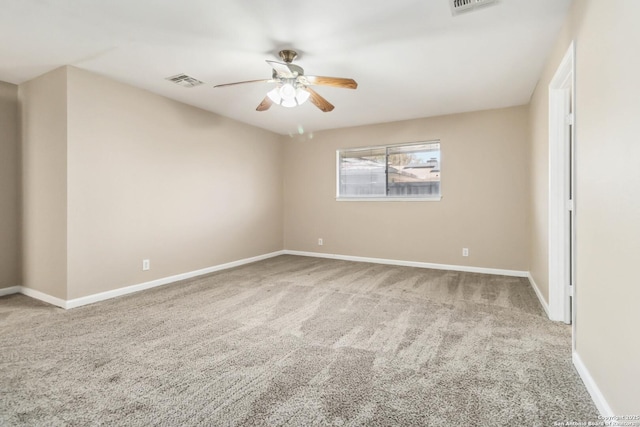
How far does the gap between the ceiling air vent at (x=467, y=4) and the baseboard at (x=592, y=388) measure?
236 cm

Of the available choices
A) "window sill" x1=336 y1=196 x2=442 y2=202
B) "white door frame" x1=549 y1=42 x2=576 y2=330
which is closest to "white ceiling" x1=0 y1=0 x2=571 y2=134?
"white door frame" x1=549 y1=42 x2=576 y2=330

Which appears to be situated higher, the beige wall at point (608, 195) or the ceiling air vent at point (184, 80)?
the ceiling air vent at point (184, 80)

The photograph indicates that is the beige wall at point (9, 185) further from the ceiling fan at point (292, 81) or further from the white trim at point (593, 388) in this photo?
the white trim at point (593, 388)

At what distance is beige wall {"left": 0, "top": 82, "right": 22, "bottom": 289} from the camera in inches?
137

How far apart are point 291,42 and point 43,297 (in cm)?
368

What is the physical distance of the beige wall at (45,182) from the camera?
313 centimetres

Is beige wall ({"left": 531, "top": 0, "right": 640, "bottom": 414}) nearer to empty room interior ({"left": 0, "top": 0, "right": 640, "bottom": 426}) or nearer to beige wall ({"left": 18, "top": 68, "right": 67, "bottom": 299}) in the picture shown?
empty room interior ({"left": 0, "top": 0, "right": 640, "bottom": 426})

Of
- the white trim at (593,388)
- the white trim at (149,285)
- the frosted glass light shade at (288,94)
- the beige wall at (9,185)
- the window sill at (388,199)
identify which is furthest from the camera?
the window sill at (388,199)

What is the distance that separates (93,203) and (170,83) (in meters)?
1.56

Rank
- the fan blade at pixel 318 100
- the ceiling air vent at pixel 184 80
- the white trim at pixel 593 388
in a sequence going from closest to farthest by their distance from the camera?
the white trim at pixel 593 388 → the fan blade at pixel 318 100 → the ceiling air vent at pixel 184 80

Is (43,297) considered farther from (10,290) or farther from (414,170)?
(414,170)

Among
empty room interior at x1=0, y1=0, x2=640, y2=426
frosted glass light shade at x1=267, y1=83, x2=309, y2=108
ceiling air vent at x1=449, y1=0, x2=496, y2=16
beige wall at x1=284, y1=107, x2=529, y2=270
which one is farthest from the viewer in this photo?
beige wall at x1=284, y1=107, x2=529, y2=270

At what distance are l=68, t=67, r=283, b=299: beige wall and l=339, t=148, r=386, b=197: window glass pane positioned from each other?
5.28 ft

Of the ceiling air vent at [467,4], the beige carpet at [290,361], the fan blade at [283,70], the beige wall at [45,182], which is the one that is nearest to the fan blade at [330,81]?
the fan blade at [283,70]
